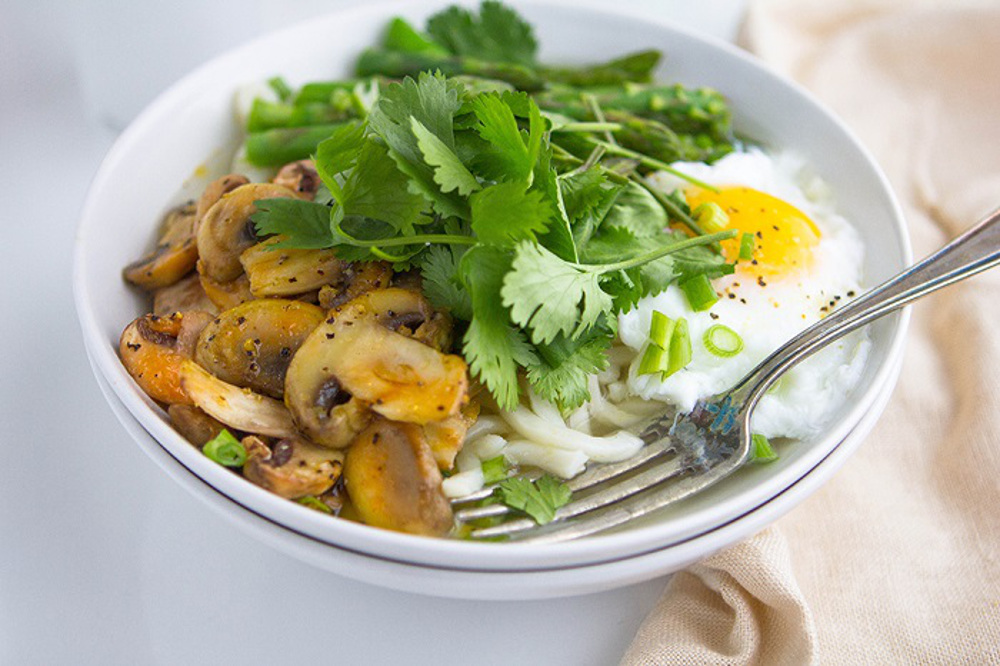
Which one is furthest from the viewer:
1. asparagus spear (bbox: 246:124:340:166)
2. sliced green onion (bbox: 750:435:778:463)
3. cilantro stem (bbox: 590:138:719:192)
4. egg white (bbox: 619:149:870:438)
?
asparagus spear (bbox: 246:124:340:166)

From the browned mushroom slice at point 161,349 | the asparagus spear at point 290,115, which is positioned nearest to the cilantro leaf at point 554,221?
the browned mushroom slice at point 161,349

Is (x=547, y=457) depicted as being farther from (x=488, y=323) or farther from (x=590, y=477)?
(x=488, y=323)

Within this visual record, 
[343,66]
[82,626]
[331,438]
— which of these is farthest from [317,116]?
[82,626]

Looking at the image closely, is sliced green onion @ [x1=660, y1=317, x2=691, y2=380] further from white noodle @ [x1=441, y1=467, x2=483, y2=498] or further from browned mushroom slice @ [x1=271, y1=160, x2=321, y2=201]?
browned mushroom slice @ [x1=271, y1=160, x2=321, y2=201]

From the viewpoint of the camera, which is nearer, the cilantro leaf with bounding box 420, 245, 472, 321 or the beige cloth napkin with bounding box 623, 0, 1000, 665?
the cilantro leaf with bounding box 420, 245, 472, 321

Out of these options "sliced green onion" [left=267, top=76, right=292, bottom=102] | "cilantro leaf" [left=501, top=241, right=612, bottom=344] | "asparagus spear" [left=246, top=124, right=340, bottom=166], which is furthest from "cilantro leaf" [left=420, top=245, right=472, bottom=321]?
"sliced green onion" [left=267, top=76, right=292, bottom=102]

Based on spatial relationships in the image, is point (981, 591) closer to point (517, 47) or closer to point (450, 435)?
point (450, 435)
